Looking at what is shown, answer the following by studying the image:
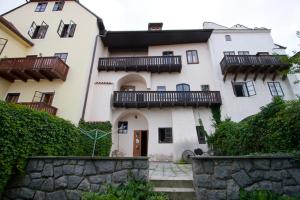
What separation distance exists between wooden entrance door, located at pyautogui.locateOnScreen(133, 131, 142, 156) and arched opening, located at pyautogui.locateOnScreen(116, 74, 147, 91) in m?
4.39

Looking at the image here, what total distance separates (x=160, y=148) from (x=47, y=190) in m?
10.3

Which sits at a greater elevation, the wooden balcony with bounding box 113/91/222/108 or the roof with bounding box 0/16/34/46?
the roof with bounding box 0/16/34/46

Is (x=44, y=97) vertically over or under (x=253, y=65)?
under

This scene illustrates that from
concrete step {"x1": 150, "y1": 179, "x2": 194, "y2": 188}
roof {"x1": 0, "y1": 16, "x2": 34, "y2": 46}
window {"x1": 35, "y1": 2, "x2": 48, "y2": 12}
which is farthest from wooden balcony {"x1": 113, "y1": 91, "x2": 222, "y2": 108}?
window {"x1": 35, "y1": 2, "x2": 48, "y2": 12}

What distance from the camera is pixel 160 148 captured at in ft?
46.4

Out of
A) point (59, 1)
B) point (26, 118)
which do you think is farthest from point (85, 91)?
point (59, 1)

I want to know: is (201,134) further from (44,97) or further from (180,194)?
(44,97)

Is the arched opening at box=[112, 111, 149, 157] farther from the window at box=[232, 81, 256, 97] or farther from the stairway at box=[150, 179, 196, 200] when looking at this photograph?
the stairway at box=[150, 179, 196, 200]

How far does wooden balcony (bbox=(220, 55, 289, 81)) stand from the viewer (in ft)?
49.2

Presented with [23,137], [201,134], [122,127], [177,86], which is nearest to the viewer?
[23,137]

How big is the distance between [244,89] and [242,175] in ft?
43.0

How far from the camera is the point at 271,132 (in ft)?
20.2

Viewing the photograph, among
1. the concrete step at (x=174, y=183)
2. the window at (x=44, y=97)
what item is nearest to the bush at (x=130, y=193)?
the concrete step at (x=174, y=183)

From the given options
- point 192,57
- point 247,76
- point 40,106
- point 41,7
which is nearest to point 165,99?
point 192,57
